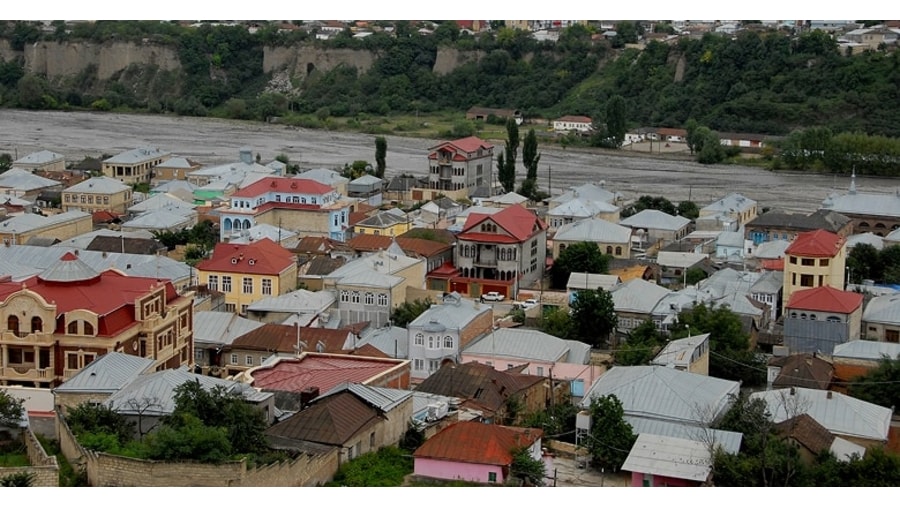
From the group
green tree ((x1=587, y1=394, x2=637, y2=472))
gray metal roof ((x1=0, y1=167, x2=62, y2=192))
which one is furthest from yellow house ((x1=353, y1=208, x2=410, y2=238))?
green tree ((x1=587, y1=394, x2=637, y2=472))

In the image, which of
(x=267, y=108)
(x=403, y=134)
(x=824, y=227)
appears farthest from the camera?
(x=267, y=108)

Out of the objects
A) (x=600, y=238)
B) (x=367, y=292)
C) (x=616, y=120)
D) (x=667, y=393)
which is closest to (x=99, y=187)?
(x=600, y=238)

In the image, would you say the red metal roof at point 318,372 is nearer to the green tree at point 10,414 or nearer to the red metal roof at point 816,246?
the green tree at point 10,414

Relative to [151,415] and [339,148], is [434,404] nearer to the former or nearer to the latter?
[151,415]

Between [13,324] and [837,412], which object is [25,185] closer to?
[13,324]

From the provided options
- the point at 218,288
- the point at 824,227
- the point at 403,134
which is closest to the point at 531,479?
the point at 218,288

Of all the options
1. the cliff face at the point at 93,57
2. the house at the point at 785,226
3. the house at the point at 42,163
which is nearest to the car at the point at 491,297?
the house at the point at 785,226
